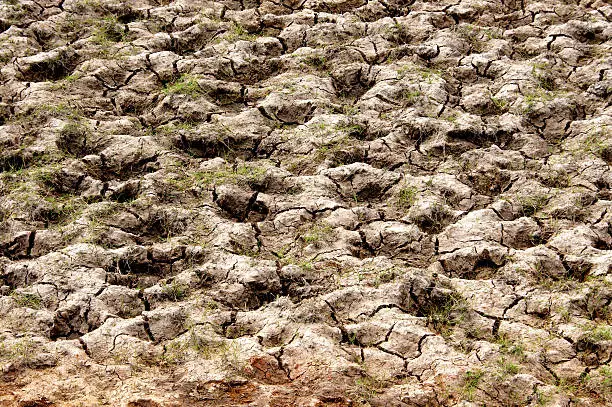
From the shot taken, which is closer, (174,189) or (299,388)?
(299,388)

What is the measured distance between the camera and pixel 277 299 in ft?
11.2

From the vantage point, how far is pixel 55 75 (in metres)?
4.76

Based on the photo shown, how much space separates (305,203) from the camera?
393cm

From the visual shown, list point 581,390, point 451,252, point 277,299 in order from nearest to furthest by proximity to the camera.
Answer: point 581,390 < point 277,299 < point 451,252

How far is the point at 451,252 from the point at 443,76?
1.53 meters

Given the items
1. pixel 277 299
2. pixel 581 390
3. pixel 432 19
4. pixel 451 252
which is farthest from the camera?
pixel 432 19

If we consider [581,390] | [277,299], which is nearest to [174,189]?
[277,299]

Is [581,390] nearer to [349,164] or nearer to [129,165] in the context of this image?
[349,164]

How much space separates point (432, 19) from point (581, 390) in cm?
302

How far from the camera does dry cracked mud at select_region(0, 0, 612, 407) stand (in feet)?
10.1

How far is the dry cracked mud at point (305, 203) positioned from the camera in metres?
3.09

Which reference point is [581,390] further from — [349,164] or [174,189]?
[174,189]

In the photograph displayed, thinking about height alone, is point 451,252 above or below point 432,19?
below

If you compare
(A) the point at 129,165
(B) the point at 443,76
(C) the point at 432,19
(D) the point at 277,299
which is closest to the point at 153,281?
(D) the point at 277,299
